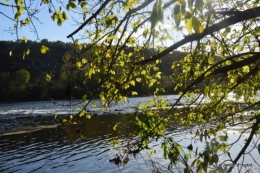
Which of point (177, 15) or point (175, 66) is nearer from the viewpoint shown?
point (177, 15)

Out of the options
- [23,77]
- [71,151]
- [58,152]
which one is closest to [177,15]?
[71,151]

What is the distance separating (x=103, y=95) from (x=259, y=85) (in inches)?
110

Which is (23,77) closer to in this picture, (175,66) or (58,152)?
(58,152)

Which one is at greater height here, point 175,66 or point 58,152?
point 175,66

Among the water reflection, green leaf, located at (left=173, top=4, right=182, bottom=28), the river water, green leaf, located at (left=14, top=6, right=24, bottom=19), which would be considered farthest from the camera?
the water reflection

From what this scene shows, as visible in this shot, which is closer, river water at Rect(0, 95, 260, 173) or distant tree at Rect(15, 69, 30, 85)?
river water at Rect(0, 95, 260, 173)

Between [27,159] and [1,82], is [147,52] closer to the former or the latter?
[27,159]

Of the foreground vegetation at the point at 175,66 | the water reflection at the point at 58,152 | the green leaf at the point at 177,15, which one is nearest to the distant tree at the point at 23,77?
the water reflection at the point at 58,152

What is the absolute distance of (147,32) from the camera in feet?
17.5

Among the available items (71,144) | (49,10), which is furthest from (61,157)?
(49,10)

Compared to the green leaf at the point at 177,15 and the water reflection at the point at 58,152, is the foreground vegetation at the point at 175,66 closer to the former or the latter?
the green leaf at the point at 177,15

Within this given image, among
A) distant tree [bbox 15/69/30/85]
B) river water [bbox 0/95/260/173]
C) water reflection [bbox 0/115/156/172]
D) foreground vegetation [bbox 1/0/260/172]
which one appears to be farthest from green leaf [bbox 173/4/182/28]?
distant tree [bbox 15/69/30/85]

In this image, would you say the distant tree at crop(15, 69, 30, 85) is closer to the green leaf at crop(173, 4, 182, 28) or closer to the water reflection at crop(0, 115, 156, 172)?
the water reflection at crop(0, 115, 156, 172)

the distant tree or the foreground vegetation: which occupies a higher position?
the distant tree
